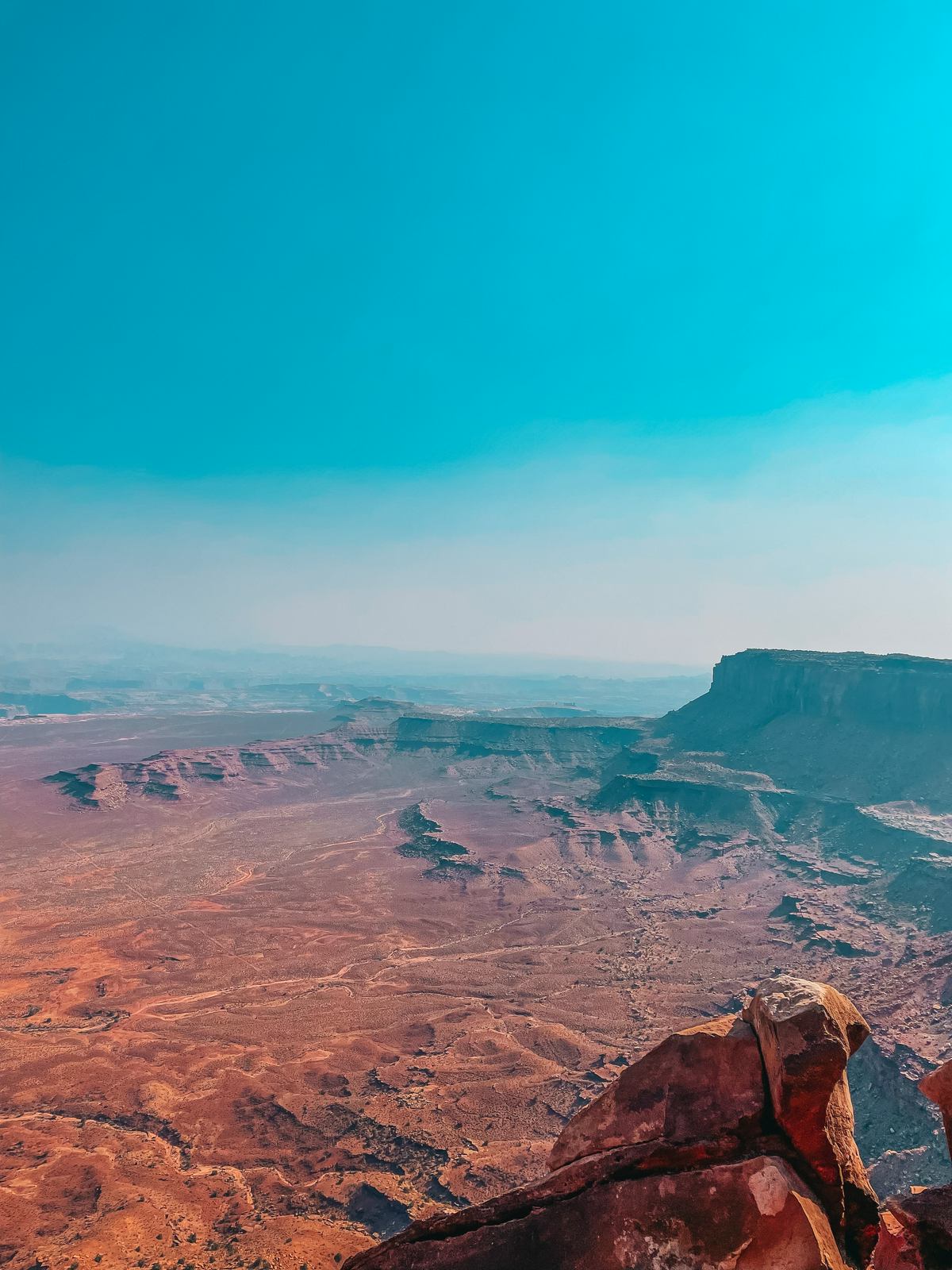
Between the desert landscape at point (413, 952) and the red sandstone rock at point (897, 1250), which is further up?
the red sandstone rock at point (897, 1250)

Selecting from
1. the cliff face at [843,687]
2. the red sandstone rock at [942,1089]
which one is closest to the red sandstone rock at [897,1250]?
the red sandstone rock at [942,1089]

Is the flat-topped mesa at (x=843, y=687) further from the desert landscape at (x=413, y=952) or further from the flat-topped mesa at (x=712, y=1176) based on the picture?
the flat-topped mesa at (x=712, y=1176)

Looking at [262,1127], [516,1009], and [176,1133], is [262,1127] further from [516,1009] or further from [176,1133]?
[516,1009]

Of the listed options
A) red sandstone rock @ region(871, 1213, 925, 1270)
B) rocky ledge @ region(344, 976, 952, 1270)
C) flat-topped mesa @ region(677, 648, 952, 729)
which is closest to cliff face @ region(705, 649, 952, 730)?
flat-topped mesa @ region(677, 648, 952, 729)

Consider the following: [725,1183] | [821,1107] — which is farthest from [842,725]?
[725,1183]

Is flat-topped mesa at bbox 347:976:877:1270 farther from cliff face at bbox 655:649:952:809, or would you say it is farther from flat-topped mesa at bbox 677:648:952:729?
flat-topped mesa at bbox 677:648:952:729
